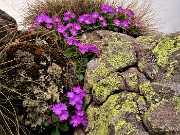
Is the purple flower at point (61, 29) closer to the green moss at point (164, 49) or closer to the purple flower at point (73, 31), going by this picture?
the purple flower at point (73, 31)

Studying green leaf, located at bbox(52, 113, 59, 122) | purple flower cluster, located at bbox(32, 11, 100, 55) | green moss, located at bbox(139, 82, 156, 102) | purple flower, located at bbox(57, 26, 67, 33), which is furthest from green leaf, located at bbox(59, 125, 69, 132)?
purple flower, located at bbox(57, 26, 67, 33)

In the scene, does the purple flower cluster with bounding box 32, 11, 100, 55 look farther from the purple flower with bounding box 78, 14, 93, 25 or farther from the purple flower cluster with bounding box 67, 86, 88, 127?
the purple flower cluster with bounding box 67, 86, 88, 127

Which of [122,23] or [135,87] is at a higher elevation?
[135,87]

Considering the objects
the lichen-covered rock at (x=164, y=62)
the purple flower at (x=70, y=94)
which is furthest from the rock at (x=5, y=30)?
the lichen-covered rock at (x=164, y=62)

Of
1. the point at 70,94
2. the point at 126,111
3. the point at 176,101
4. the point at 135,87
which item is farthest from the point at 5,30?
the point at 176,101

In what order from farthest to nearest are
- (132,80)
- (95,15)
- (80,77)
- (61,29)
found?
1. (95,15)
2. (61,29)
3. (80,77)
4. (132,80)

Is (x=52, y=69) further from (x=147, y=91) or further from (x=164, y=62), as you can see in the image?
(x=164, y=62)
